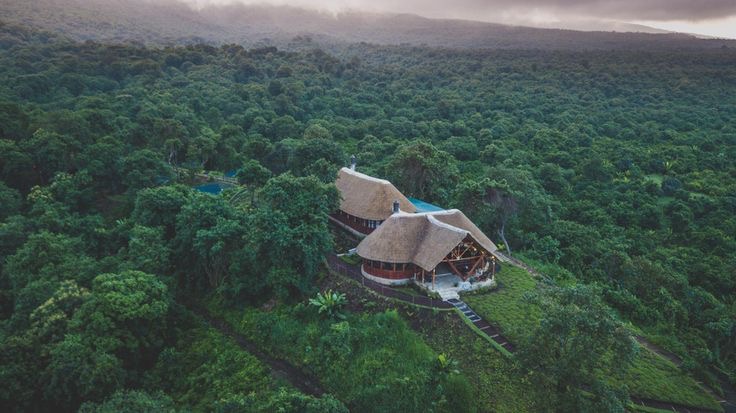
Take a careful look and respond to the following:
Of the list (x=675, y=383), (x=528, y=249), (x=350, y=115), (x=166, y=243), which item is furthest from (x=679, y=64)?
(x=166, y=243)

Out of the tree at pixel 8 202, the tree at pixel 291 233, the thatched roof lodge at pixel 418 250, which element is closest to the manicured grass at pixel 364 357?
the tree at pixel 291 233

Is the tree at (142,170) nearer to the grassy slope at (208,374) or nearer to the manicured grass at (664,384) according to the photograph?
the grassy slope at (208,374)

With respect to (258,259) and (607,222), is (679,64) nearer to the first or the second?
(607,222)

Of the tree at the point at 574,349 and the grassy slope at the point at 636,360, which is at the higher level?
the tree at the point at 574,349

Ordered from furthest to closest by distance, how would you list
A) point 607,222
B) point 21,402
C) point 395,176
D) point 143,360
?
1. point 607,222
2. point 395,176
3. point 143,360
4. point 21,402

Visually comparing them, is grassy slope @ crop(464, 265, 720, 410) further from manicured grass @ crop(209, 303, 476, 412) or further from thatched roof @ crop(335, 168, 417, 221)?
thatched roof @ crop(335, 168, 417, 221)

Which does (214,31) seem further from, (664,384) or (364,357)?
(664,384)
